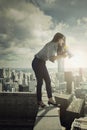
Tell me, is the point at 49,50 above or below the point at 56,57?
above

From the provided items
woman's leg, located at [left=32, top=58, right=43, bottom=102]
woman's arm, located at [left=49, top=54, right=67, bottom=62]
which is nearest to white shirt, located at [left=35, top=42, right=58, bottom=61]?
woman's arm, located at [left=49, top=54, right=67, bottom=62]

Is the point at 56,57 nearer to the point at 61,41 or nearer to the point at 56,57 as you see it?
the point at 56,57

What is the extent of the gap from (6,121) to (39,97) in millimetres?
3455

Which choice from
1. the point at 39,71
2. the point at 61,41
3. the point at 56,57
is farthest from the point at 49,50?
the point at 39,71

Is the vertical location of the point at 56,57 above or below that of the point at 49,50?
below

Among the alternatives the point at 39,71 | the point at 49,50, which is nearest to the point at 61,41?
the point at 49,50

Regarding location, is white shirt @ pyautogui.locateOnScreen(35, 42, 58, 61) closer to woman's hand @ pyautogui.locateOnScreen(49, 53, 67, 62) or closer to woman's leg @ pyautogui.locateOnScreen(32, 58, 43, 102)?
woman's hand @ pyautogui.locateOnScreen(49, 53, 67, 62)

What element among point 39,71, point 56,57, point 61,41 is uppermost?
point 61,41

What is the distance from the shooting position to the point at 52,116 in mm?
4660

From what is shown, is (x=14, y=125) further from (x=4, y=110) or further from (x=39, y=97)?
(x=39, y=97)

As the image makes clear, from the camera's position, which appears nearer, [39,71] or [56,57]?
[56,57]

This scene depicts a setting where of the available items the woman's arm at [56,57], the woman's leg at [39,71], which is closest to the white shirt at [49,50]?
the woman's arm at [56,57]

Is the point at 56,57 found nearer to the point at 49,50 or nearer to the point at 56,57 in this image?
the point at 56,57

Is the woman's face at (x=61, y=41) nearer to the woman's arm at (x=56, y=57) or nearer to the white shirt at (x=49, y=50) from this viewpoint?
the white shirt at (x=49, y=50)
